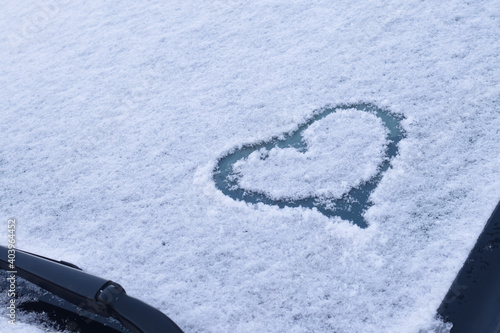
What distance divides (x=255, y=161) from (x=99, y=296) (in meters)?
0.68

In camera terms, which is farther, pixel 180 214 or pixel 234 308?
pixel 180 214

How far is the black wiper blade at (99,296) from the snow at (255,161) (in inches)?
5.8

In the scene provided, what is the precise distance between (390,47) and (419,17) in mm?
250

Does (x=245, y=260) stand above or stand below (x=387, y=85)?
below

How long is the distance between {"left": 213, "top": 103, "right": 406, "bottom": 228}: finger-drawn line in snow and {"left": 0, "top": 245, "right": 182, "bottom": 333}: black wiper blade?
49 centimetres

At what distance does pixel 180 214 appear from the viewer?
1.38m

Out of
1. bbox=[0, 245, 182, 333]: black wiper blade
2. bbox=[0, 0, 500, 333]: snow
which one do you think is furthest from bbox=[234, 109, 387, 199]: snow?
bbox=[0, 245, 182, 333]: black wiper blade

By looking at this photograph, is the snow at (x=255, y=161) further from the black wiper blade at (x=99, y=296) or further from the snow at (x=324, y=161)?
the black wiper blade at (x=99, y=296)

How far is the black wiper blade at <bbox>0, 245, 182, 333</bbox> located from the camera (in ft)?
3.22

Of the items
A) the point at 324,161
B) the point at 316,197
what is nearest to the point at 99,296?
the point at 316,197

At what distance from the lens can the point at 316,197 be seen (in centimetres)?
131

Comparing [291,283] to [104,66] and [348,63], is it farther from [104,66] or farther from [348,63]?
[104,66]

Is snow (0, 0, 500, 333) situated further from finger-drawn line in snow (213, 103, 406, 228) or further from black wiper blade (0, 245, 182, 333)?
black wiper blade (0, 245, 182, 333)

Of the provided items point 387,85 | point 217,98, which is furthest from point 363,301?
point 217,98
